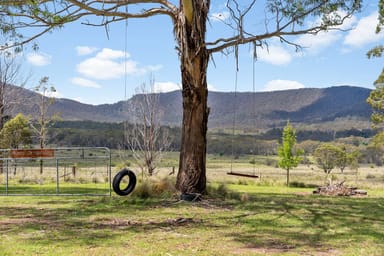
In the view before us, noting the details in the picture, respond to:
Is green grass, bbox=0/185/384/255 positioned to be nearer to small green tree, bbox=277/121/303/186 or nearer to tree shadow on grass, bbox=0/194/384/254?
tree shadow on grass, bbox=0/194/384/254

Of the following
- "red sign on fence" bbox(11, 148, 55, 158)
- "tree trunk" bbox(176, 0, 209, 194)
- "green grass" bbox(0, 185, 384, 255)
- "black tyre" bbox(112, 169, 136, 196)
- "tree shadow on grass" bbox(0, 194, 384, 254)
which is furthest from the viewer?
Result: "red sign on fence" bbox(11, 148, 55, 158)

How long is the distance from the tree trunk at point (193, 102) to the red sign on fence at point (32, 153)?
4086 mm

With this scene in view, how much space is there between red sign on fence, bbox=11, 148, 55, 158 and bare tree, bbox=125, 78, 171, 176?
11.2 metres

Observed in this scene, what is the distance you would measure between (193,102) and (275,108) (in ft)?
508

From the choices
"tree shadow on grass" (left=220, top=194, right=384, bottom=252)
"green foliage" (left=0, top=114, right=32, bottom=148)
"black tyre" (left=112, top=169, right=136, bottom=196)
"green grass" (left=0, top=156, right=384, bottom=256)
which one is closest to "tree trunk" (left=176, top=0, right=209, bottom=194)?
"green grass" (left=0, top=156, right=384, bottom=256)

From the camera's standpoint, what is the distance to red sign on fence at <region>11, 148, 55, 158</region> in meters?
11.6

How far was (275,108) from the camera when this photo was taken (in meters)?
161

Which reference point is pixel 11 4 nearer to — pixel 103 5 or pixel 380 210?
pixel 103 5

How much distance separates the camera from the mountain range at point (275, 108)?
129m

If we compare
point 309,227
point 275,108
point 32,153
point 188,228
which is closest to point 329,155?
point 32,153

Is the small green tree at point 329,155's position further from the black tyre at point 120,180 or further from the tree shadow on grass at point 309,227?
the black tyre at point 120,180

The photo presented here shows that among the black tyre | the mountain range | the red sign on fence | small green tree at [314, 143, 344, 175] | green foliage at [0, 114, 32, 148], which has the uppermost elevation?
the mountain range

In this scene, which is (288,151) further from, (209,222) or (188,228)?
(188,228)

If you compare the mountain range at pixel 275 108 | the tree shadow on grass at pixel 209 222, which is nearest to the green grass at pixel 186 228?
the tree shadow on grass at pixel 209 222
